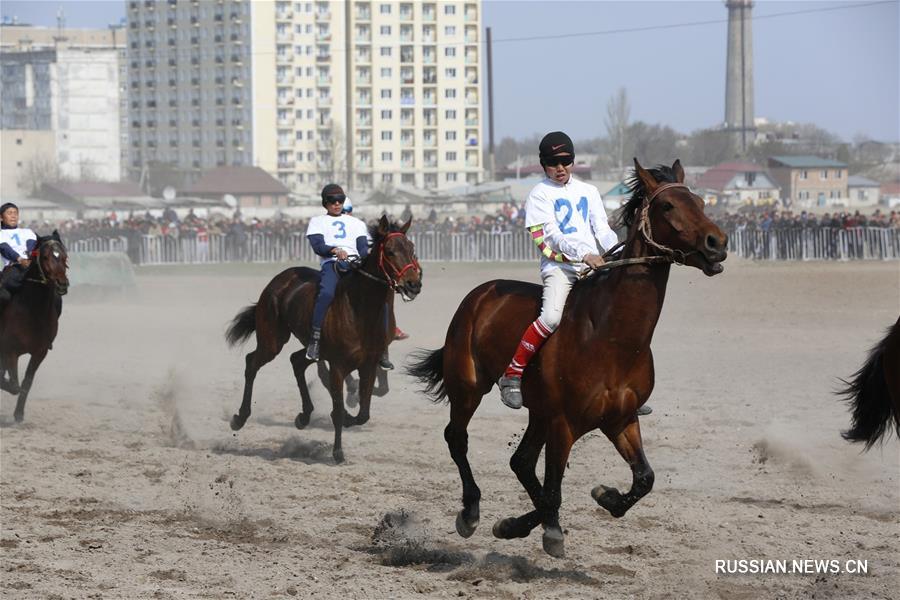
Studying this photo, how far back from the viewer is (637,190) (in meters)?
7.76

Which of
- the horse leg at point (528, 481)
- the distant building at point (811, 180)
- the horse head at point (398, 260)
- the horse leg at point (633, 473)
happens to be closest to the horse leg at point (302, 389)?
the horse head at point (398, 260)

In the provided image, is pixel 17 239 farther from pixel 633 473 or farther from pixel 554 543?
pixel 633 473

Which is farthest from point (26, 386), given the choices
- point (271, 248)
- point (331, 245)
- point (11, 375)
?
point (271, 248)

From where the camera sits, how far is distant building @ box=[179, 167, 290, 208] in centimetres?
10131

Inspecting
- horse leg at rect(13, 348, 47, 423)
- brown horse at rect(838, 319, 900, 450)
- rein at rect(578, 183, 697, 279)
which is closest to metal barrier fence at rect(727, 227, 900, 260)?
horse leg at rect(13, 348, 47, 423)

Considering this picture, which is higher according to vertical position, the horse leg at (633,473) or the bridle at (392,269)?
the bridle at (392,269)

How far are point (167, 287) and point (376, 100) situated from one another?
85882 mm

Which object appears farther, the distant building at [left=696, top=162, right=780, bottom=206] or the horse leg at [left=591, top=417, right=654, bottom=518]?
the distant building at [left=696, top=162, right=780, bottom=206]

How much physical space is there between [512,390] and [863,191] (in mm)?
109560

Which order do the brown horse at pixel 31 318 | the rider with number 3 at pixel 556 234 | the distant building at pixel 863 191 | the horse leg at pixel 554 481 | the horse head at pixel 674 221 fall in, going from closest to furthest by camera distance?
the horse head at pixel 674 221
the horse leg at pixel 554 481
the rider with number 3 at pixel 556 234
the brown horse at pixel 31 318
the distant building at pixel 863 191

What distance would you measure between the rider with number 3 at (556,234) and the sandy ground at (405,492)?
1.41 metres

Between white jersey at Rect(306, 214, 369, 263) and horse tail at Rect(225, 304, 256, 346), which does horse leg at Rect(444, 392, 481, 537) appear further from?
horse tail at Rect(225, 304, 256, 346)

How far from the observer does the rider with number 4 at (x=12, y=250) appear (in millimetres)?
15492

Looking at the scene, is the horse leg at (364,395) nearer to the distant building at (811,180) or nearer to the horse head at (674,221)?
the horse head at (674,221)
